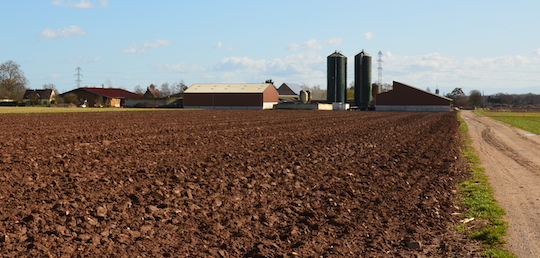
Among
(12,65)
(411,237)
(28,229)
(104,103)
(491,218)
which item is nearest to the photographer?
(28,229)

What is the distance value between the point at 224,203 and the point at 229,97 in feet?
272

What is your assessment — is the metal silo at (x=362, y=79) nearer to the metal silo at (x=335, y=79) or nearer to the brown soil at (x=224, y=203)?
the metal silo at (x=335, y=79)

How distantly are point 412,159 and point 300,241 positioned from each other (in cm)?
996

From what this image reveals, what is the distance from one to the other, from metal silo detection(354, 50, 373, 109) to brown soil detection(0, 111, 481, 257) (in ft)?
269

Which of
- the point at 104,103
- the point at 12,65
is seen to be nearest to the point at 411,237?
the point at 104,103

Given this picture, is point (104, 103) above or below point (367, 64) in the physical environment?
below

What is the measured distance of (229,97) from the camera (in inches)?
3627

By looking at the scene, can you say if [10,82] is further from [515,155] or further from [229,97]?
[515,155]

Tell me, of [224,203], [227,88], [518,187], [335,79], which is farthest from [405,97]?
[224,203]

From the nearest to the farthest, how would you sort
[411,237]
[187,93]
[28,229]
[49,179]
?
[28,229]
[411,237]
[49,179]
[187,93]

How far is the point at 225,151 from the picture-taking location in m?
17.4

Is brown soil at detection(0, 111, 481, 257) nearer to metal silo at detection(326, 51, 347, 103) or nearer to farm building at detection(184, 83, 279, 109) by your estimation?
farm building at detection(184, 83, 279, 109)

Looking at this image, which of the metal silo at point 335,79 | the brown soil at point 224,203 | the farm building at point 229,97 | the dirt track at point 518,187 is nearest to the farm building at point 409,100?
the metal silo at point 335,79

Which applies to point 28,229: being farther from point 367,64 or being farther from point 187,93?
point 367,64
